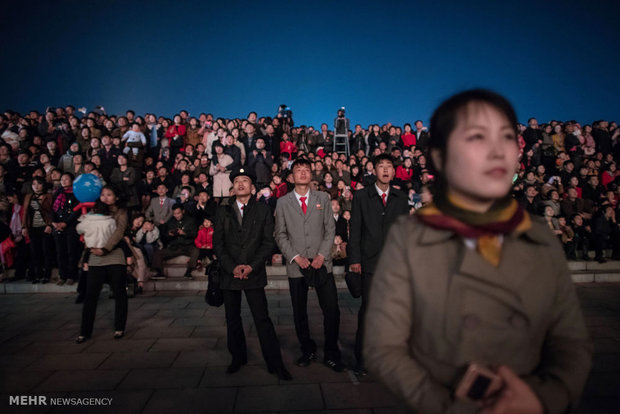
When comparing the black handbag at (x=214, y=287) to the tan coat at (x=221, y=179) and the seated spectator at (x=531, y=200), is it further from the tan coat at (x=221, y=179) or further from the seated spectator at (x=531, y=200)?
the seated spectator at (x=531, y=200)

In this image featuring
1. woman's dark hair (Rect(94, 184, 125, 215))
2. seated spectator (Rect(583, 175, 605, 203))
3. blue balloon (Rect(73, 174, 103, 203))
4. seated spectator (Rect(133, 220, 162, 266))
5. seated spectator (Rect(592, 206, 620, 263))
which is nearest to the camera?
woman's dark hair (Rect(94, 184, 125, 215))

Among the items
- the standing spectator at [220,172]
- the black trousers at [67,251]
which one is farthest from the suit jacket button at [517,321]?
the standing spectator at [220,172]

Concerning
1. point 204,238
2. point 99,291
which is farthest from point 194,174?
point 99,291

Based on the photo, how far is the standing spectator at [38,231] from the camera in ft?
25.2

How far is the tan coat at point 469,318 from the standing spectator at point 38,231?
911 cm

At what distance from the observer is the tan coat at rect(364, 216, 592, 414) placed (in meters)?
1.02

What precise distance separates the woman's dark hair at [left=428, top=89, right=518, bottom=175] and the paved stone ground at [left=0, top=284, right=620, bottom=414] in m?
2.85

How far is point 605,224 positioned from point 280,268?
8891 mm

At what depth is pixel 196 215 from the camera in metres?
8.89

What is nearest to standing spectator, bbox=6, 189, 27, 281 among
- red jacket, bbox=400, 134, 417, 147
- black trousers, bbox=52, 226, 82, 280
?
black trousers, bbox=52, 226, 82, 280

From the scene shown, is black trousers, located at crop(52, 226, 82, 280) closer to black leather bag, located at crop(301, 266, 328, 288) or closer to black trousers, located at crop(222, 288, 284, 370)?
black trousers, located at crop(222, 288, 284, 370)

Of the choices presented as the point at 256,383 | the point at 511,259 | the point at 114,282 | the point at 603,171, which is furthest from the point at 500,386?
the point at 603,171

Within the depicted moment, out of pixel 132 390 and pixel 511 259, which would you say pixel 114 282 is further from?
pixel 511 259

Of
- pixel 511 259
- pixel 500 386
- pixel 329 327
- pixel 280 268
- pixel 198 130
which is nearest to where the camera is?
pixel 500 386
